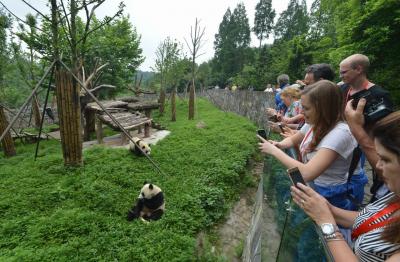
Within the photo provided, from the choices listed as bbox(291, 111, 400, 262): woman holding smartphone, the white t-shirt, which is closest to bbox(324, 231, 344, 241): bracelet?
bbox(291, 111, 400, 262): woman holding smartphone

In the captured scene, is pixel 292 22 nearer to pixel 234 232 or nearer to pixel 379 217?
pixel 234 232

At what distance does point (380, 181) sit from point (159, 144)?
7330 millimetres

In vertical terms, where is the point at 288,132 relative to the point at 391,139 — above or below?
below

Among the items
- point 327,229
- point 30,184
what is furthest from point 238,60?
point 327,229

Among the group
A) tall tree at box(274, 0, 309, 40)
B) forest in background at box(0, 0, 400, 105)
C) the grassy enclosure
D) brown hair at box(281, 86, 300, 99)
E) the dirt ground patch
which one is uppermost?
tall tree at box(274, 0, 309, 40)

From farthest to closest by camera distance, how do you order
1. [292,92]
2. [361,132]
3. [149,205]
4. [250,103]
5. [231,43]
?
[231,43] < [250,103] < [292,92] < [149,205] < [361,132]

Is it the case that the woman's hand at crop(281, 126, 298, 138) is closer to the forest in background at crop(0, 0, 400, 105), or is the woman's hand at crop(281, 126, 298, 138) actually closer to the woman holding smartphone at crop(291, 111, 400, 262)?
the woman holding smartphone at crop(291, 111, 400, 262)

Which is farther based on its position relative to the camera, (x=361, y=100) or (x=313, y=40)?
(x=313, y=40)

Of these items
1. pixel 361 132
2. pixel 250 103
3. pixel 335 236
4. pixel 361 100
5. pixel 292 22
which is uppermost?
pixel 292 22

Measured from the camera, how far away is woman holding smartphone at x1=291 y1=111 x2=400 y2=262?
113 cm

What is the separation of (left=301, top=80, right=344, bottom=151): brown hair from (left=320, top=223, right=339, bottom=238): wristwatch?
0.93 meters

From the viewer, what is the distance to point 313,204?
145 cm

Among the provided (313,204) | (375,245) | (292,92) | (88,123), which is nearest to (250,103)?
(88,123)

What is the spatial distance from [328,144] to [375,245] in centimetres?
92
